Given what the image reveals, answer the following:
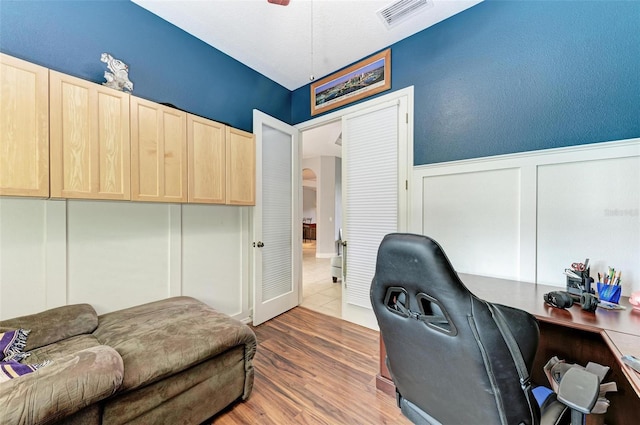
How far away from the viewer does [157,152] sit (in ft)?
5.89

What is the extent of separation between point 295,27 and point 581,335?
316cm

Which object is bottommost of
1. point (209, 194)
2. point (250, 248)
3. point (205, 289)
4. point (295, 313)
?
point (295, 313)

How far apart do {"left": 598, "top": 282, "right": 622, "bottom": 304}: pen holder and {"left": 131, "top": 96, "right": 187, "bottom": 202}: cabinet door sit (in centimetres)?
285

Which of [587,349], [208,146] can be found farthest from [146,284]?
[587,349]

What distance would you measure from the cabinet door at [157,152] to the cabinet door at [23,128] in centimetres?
41

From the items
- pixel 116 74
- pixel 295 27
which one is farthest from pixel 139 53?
pixel 295 27

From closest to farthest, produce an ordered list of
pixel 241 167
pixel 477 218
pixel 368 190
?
pixel 477 218
pixel 241 167
pixel 368 190

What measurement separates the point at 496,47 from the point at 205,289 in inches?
136

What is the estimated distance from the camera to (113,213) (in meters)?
1.84

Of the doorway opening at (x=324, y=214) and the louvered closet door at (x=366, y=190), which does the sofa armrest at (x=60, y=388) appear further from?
the doorway opening at (x=324, y=214)

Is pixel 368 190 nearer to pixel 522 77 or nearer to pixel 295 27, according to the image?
pixel 522 77

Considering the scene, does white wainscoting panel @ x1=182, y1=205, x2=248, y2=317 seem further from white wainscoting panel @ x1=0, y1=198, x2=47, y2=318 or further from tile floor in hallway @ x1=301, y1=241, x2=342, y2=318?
tile floor in hallway @ x1=301, y1=241, x2=342, y2=318

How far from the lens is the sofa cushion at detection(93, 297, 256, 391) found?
4.02 feet

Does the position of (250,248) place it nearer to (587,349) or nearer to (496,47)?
(587,349)
